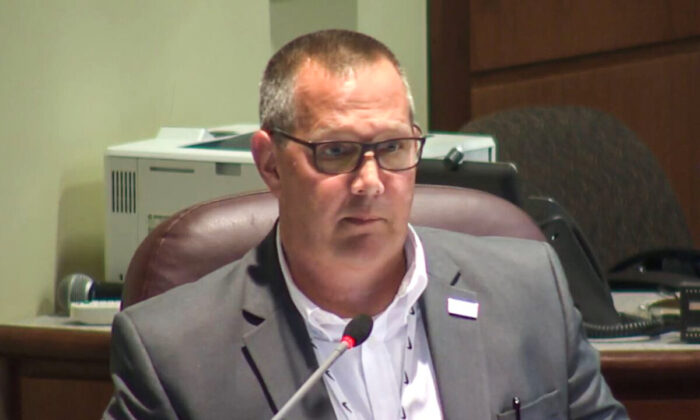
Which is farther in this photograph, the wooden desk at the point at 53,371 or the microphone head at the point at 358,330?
the wooden desk at the point at 53,371

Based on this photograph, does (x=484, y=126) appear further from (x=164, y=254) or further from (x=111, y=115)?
(x=164, y=254)

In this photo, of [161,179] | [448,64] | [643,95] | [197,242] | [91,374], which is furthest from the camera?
[643,95]

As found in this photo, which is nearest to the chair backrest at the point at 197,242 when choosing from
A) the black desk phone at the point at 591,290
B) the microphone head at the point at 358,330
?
the microphone head at the point at 358,330

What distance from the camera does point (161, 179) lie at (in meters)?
2.53

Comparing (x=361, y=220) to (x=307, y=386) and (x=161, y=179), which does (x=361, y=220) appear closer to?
(x=307, y=386)

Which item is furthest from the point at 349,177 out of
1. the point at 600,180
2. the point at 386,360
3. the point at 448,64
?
the point at 448,64

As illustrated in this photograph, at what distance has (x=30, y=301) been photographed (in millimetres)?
2508

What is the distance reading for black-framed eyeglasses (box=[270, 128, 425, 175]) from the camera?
161cm

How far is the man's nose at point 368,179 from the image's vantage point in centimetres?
160

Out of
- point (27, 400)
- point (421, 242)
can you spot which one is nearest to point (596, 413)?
point (421, 242)

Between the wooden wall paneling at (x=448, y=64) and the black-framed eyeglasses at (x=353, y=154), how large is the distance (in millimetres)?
2534

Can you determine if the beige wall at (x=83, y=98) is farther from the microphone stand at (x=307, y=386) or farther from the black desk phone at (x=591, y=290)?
the microphone stand at (x=307, y=386)

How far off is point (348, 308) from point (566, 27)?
2.74m

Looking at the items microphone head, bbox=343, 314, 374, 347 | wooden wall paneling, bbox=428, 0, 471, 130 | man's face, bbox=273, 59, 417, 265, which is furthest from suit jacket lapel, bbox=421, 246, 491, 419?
wooden wall paneling, bbox=428, 0, 471, 130
